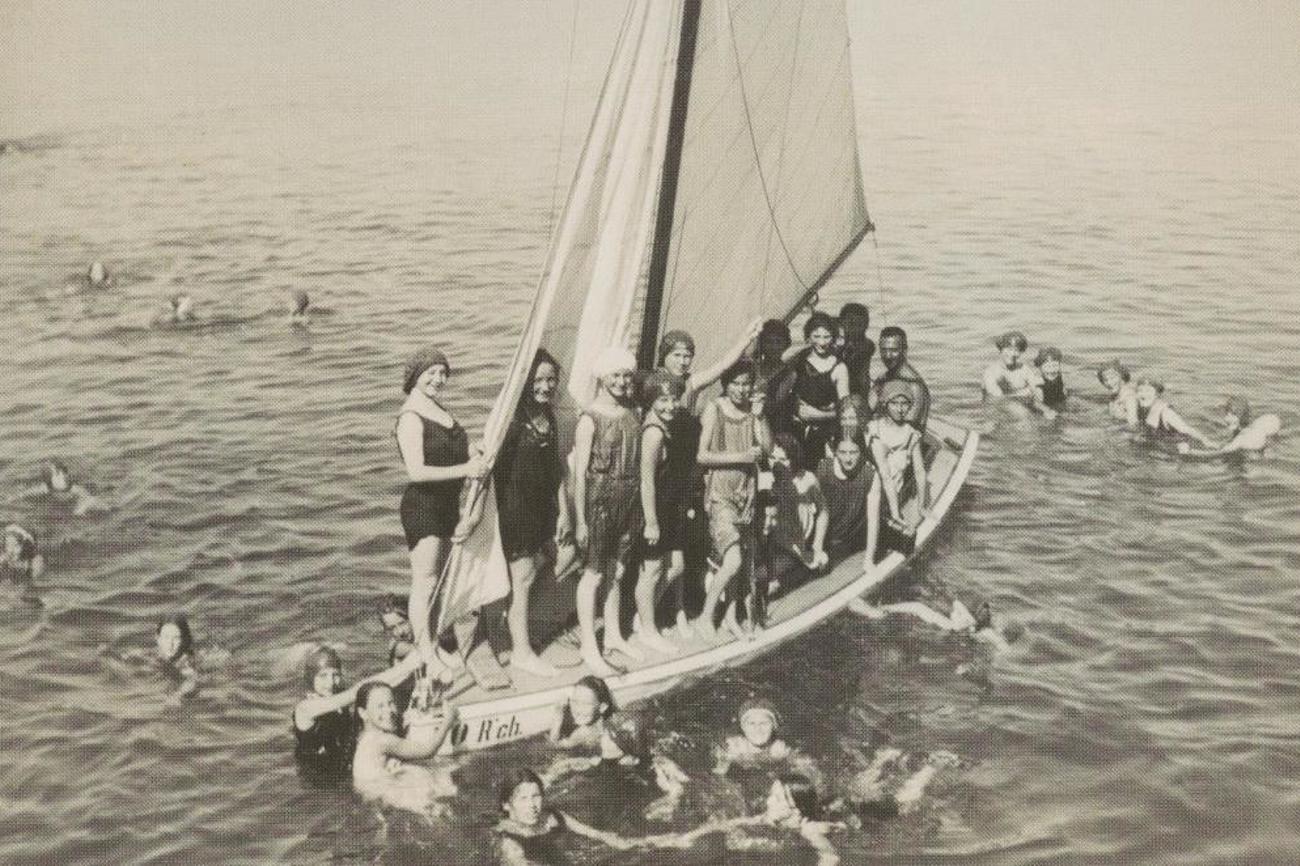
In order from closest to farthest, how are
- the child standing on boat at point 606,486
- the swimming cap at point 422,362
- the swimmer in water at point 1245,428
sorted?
Result: the swimming cap at point 422,362
the child standing on boat at point 606,486
the swimmer in water at point 1245,428

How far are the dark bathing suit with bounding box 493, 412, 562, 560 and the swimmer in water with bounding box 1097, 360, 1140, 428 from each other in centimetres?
838

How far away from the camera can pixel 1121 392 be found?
13180 millimetres

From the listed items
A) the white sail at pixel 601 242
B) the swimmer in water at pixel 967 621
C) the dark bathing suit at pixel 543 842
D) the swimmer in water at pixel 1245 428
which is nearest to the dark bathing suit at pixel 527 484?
the white sail at pixel 601 242

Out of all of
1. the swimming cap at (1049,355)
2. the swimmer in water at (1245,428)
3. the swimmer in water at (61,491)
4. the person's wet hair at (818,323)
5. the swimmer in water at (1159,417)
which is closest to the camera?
the person's wet hair at (818,323)

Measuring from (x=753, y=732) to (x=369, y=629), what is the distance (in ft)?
11.5

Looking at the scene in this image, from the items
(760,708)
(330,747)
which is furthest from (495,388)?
(760,708)

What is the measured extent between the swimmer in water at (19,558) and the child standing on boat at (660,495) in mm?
5826

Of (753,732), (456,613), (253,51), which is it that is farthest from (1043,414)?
(253,51)

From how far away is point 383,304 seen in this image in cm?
1772

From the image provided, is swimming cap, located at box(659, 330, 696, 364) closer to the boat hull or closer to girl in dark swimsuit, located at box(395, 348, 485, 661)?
girl in dark swimsuit, located at box(395, 348, 485, 661)

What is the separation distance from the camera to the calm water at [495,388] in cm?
717

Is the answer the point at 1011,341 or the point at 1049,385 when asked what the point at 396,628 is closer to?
the point at 1049,385

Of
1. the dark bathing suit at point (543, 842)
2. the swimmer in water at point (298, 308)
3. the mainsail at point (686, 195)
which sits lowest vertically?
the dark bathing suit at point (543, 842)

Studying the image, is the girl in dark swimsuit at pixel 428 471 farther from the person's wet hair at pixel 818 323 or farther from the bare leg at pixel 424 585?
the person's wet hair at pixel 818 323
